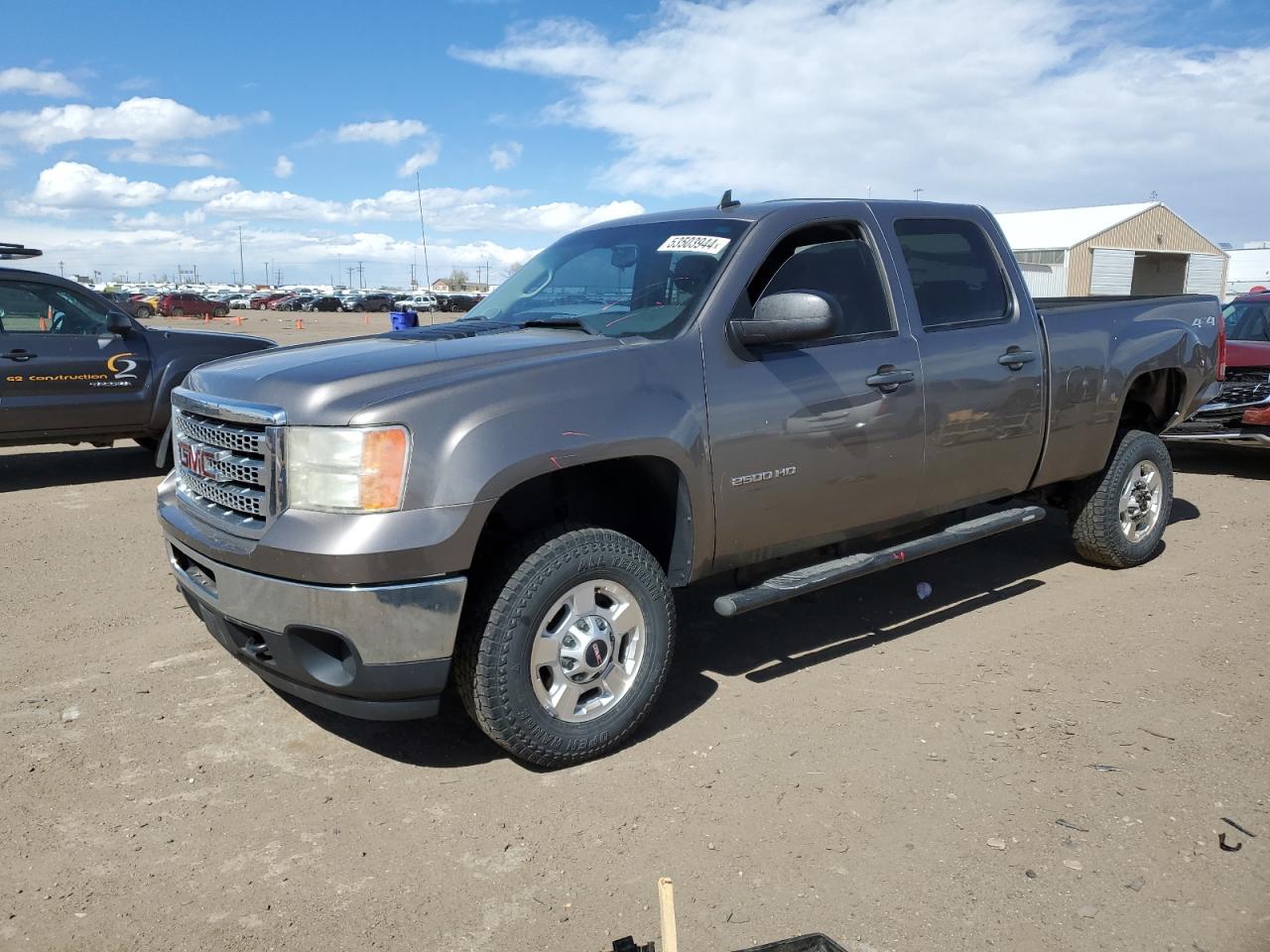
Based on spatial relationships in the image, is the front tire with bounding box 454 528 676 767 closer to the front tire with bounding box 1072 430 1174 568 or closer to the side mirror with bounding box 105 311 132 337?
the front tire with bounding box 1072 430 1174 568

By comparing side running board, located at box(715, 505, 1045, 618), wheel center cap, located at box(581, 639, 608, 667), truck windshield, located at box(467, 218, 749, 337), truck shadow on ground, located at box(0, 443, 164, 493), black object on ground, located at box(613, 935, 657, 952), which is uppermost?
truck windshield, located at box(467, 218, 749, 337)

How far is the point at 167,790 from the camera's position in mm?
3492

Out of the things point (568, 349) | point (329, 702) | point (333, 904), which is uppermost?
point (568, 349)

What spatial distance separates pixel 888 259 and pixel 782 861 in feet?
9.04

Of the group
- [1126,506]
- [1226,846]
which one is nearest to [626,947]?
[1226,846]

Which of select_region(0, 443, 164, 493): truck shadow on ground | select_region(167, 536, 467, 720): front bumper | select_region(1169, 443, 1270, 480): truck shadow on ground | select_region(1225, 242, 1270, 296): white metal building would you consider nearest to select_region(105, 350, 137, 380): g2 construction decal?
select_region(0, 443, 164, 493): truck shadow on ground

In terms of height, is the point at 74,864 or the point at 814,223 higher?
the point at 814,223

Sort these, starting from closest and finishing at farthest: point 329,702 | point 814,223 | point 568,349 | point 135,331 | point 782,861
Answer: point 782,861 → point 329,702 → point 568,349 → point 814,223 → point 135,331

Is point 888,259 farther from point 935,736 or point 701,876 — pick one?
point 701,876

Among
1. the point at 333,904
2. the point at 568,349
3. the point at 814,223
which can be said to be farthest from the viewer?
the point at 814,223

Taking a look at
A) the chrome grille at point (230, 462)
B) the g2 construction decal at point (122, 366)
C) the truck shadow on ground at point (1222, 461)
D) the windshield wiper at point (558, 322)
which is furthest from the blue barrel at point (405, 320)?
the truck shadow on ground at point (1222, 461)

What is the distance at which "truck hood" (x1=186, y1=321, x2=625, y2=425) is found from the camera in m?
3.25

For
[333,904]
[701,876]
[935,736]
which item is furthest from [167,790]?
[935,736]

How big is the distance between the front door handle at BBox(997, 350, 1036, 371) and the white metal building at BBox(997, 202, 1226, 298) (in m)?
41.4
